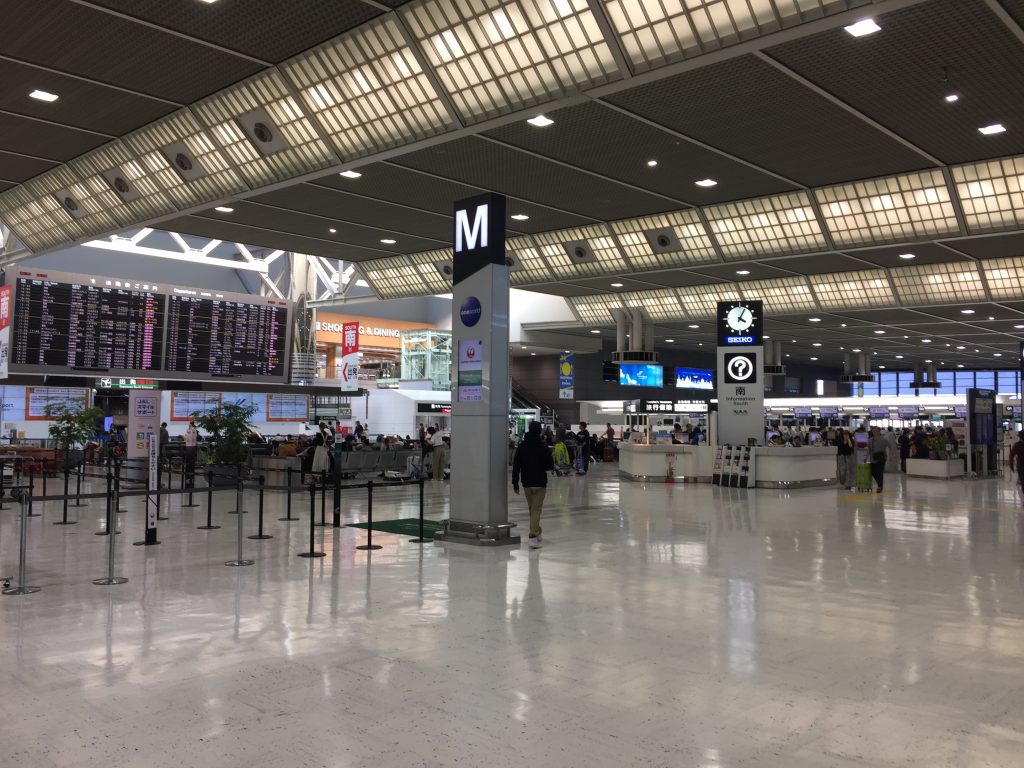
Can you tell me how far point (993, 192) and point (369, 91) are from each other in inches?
391

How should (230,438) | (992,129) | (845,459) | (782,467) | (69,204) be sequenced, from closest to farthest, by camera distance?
(992,129), (230,438), (69,204), (782,467), (845,459)

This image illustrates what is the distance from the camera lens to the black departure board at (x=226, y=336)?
78.3ft

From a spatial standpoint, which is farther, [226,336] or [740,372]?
[226,336]

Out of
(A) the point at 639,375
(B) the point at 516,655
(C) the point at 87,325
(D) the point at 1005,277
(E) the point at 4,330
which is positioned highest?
(D) the point at 1005,277

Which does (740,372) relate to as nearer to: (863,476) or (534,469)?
(863,476)

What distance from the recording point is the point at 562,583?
28.0ft

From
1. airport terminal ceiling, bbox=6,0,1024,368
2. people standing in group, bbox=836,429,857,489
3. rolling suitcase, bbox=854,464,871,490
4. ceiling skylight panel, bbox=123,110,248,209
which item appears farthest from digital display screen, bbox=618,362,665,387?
ceiling skylight panel, bbox=123,110,248,209

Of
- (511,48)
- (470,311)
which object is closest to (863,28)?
(511,48)

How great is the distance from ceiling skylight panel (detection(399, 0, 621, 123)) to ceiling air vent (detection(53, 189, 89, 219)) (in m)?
9.49

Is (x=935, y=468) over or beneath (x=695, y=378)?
beneath

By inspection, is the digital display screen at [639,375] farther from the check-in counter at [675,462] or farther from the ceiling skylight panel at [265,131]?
the ceiling skylight panel at [265,131]

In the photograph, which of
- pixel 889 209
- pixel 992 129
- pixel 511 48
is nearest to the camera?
pixel 511 48

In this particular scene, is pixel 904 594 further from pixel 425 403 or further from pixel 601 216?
pixel 425 403

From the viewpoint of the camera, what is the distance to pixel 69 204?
637 inches
